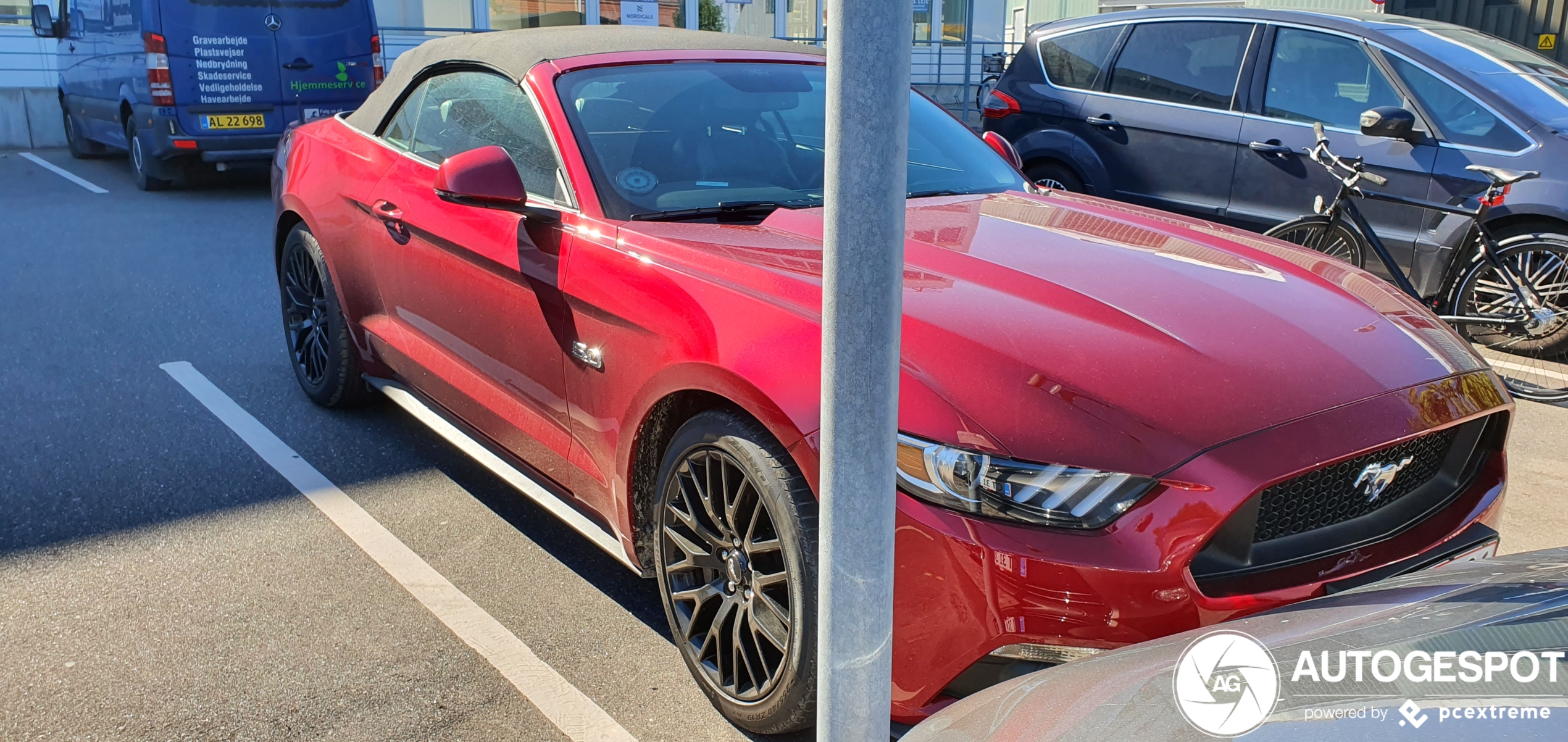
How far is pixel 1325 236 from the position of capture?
5.82m

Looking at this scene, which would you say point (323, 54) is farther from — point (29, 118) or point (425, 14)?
point (425, 14)

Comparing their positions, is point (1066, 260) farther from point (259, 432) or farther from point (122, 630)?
point (259, 432)

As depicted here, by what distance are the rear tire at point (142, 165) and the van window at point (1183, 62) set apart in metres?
8.62

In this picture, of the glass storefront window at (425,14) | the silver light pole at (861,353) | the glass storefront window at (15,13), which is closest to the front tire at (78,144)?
the glass storefront window at (15,13)

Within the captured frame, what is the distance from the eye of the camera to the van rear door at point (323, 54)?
10.8 metres

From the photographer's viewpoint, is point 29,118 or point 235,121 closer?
point 235,121

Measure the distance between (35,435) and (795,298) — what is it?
11.8 ft

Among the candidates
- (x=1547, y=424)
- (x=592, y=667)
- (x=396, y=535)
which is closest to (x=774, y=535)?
(x=592, y=667)

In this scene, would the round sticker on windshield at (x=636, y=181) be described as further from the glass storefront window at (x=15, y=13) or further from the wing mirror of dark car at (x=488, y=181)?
the glass storefront window at (x=15, y=13)

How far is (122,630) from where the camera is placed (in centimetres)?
320

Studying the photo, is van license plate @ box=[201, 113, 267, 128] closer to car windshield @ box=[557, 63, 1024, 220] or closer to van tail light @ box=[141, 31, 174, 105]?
van tail light @ box=[141, 31, 174, 105]

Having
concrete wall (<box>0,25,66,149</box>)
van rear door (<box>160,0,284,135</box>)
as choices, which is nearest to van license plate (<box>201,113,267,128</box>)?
van rear door (<box>160,0,284,135</box>)

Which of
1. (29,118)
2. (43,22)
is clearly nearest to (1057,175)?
(43,22)

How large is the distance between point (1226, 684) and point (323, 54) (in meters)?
11.0
